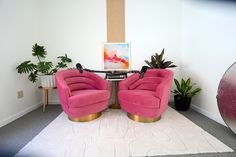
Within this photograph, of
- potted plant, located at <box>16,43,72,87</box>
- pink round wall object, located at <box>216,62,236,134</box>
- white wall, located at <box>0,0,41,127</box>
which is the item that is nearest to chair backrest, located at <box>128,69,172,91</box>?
pink round wall object, located at <box>216,62,236,134</box>

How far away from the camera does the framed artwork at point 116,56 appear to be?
11.6 feet

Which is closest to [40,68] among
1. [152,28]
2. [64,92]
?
[64,92]

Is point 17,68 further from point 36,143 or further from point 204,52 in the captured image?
point 204,52

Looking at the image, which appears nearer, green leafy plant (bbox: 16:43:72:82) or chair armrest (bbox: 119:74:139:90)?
green leafy plant (bbox: 16:43:72:82)

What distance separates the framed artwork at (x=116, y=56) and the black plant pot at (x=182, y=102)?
1226 millimetres

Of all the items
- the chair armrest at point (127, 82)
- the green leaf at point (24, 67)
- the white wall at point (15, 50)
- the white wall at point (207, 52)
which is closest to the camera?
the white wall at point (207, 52)

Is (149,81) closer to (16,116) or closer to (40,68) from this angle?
(40,68)

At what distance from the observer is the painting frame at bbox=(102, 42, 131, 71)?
353cm

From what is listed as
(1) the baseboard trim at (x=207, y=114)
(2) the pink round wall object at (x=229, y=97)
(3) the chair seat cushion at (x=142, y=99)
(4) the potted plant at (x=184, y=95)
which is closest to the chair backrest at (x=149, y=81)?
(3) the chair seat cushion at (x=142, y=99)

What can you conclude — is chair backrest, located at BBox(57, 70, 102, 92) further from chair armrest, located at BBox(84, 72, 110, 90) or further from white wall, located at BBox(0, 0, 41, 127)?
white wall, located at BBox(0, 0, 41, 127)

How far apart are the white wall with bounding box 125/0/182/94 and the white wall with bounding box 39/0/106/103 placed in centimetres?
62

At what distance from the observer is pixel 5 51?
251 centimetres

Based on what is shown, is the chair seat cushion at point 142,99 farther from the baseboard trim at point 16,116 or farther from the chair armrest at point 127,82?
the baseboard trim at point 16,116

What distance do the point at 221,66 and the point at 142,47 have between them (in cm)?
159
